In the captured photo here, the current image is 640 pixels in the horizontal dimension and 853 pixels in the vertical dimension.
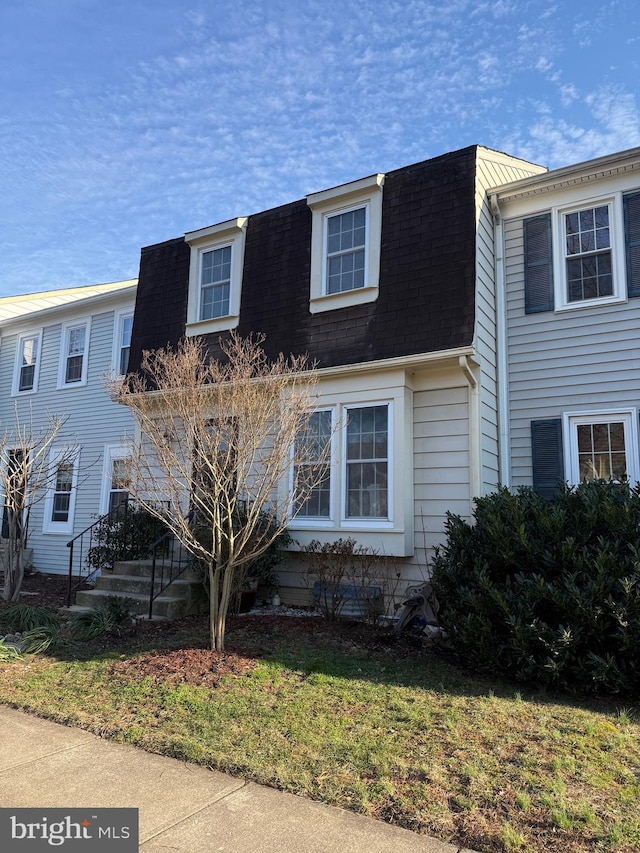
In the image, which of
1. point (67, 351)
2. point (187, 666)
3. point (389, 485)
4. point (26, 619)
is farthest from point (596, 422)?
point (67, 351)

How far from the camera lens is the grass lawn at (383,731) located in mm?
3158

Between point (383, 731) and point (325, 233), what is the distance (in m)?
7.44

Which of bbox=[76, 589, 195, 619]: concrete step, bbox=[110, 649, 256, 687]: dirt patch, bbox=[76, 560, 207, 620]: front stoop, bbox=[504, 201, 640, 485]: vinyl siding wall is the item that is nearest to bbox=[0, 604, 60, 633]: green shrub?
bbox=[76, 589, 195, 619]: concrete step

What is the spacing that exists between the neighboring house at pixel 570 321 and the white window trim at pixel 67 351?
33.3 ft

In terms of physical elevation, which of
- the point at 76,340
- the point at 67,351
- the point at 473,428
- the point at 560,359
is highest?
the point at 76,340

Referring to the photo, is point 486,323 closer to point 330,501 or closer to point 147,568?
point 330,501

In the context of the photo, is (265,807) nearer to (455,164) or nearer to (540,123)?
(455,164)

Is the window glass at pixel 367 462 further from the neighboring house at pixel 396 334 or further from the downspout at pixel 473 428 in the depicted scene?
the downspout at pixel 473 428

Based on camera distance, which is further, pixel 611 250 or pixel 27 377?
pixel 27 377

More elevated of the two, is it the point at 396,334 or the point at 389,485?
the point at 396,334

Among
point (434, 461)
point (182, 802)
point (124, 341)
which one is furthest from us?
point (124, 341)

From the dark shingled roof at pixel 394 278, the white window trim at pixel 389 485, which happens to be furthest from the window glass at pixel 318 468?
the dark shingled roof at pixel 394 278

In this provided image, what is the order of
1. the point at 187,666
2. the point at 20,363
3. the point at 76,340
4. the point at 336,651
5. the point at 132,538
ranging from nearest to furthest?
the point at 187,666, the point at 336,651, the point at 132,538, the point at 76,340, the point at 20,363
